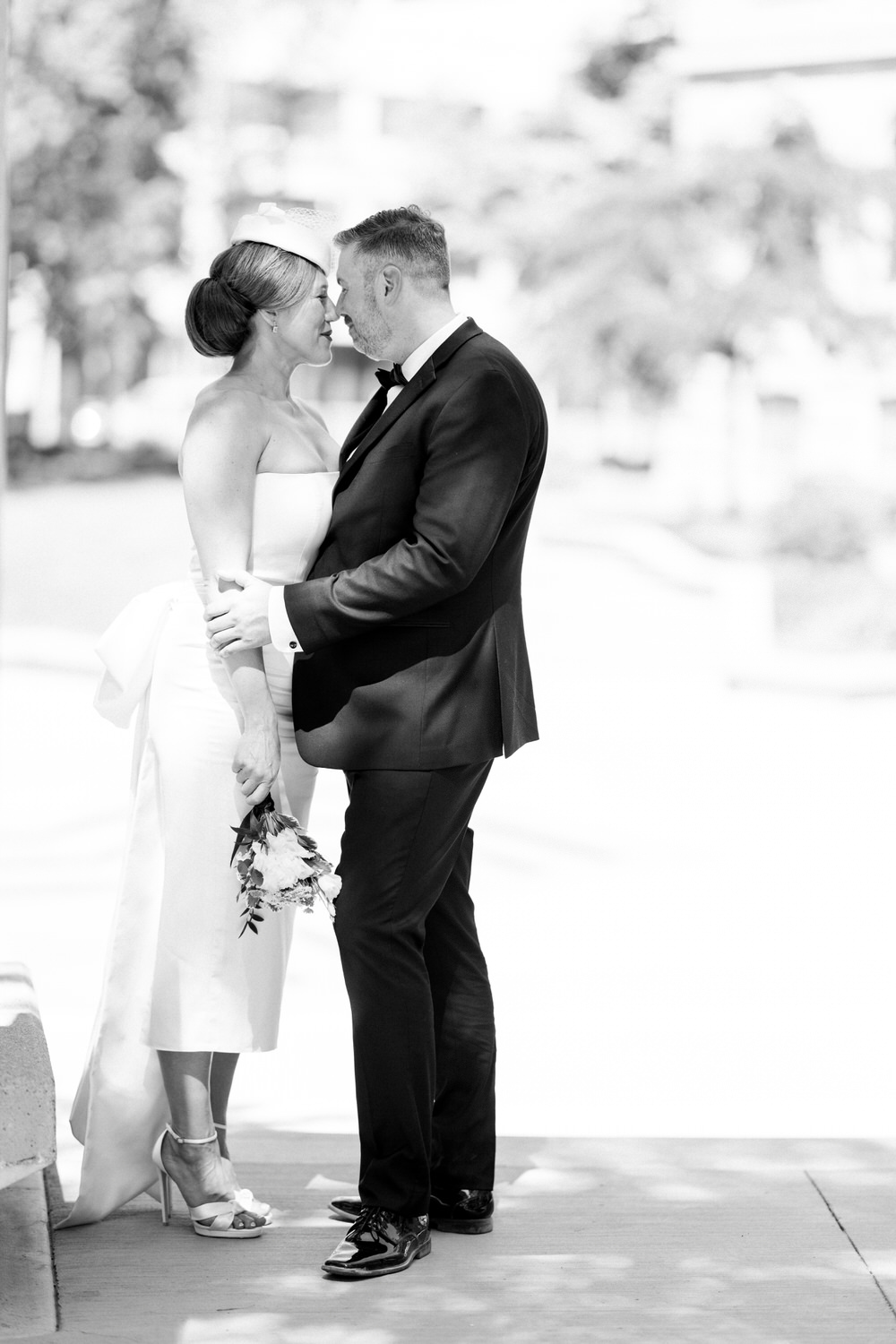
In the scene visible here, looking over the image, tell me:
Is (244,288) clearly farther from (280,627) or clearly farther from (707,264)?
(707,264)

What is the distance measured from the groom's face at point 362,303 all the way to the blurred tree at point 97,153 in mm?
34721

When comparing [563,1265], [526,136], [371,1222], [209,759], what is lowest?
[563,1265]

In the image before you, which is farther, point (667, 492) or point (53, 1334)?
point (667, 492)

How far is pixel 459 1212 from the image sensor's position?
3938 millimetres

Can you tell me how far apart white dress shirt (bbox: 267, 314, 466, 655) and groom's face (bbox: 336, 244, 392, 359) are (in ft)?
0.23

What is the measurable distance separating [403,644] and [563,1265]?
1.36 m

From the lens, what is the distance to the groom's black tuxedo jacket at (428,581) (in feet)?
11.7

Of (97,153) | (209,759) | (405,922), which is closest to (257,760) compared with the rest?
(209,759)

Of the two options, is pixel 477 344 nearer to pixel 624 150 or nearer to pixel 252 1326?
pixel 252 1326

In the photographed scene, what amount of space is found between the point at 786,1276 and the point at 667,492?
103 feet

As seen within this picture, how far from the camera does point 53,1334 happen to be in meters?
3.31

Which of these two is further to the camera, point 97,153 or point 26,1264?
point 97,153

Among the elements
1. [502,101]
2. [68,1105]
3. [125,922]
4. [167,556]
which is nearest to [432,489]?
[125,922]

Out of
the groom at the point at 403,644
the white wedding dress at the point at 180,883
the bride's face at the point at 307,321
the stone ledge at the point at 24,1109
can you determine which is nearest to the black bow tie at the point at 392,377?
the groom at the point at 403,644
